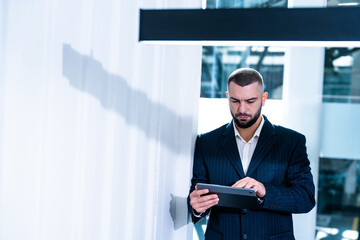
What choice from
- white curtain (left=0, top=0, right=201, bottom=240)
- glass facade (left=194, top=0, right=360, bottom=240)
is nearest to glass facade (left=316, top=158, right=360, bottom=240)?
glass facade (left=194, top=0, right=360, bottom=240)

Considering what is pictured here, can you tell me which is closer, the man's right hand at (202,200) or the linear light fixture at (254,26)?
the linear light fixture at (254,26)

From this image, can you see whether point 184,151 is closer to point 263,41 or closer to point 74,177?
point 74,177

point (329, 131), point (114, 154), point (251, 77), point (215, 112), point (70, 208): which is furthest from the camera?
point (215, 112)

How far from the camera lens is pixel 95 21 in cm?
114

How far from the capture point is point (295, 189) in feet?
5.69

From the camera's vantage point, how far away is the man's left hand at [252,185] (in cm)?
161

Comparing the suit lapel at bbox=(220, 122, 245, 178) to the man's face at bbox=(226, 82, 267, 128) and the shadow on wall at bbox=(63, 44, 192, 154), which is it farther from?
the shadow on wall at bbox=(63, 44, 192, 154)

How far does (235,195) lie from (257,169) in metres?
0.31

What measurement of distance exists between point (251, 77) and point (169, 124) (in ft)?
1.54

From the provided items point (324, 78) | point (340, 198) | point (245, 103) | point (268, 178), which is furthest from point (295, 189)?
point (340, 198)

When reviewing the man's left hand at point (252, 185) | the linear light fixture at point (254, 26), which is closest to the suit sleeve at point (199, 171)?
the man's left hand at point (252, 185)

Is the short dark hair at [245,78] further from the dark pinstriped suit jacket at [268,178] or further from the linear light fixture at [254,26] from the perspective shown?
the linear light fixture at [254,26]

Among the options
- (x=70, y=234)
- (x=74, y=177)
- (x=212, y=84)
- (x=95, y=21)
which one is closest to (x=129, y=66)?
(x=95, y=21)

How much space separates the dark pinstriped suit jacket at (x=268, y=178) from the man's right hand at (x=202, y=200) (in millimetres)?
196
